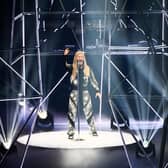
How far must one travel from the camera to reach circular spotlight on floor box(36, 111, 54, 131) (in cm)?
340

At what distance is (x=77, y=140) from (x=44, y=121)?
0.72m

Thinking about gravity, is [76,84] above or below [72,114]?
above

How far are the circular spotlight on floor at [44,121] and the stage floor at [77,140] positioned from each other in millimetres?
170

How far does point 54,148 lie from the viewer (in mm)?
2559

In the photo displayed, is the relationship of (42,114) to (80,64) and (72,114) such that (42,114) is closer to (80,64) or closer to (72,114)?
(72,114)

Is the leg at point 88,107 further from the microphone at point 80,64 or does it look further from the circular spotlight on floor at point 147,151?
the circular spotlight on floor at point 147,151

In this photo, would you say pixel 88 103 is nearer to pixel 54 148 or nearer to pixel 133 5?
pixel 54 148

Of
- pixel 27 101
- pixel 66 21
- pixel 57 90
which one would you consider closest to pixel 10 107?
pixel 27 101

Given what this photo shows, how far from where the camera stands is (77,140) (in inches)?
110

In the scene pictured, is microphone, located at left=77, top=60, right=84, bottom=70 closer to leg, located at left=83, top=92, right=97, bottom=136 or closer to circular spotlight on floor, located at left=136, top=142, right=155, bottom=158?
leg, located at left=83, top=92, right=97, bottom=136

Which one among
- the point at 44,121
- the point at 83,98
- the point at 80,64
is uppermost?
the point at 80,64

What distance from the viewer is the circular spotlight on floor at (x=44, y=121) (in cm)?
340

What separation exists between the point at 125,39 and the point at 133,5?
0.99ft

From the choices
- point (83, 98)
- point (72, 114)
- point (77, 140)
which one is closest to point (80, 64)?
point (83, 98)
